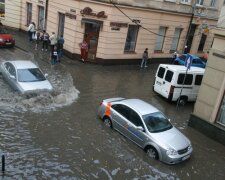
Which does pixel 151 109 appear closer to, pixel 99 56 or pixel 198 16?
pixel 99 56

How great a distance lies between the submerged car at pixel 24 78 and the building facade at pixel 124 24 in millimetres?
7354

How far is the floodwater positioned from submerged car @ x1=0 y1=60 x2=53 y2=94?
1.27 ft

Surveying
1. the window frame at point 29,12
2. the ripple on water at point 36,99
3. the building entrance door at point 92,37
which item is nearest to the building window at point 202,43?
the building entrance door at point 92,37

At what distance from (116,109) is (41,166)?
4232 millimetres

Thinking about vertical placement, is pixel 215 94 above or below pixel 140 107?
above

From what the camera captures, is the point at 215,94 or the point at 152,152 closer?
the point at 152,152

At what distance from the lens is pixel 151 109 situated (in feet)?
43.5

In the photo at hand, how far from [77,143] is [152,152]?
2.91 meters

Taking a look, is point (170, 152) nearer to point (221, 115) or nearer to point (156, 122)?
point (156, 122)

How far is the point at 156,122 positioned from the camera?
12.8 metres

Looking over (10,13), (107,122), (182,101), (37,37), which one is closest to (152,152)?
(107,122)

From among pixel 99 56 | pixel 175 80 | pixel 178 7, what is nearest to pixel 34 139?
pixel 175 80

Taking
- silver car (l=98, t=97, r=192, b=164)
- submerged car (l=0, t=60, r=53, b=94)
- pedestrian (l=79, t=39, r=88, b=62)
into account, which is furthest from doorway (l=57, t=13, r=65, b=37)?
silver car (l=98, t=97, r=192, b=164)

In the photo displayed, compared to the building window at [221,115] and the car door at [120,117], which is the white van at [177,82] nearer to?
the building window at [221,115]
